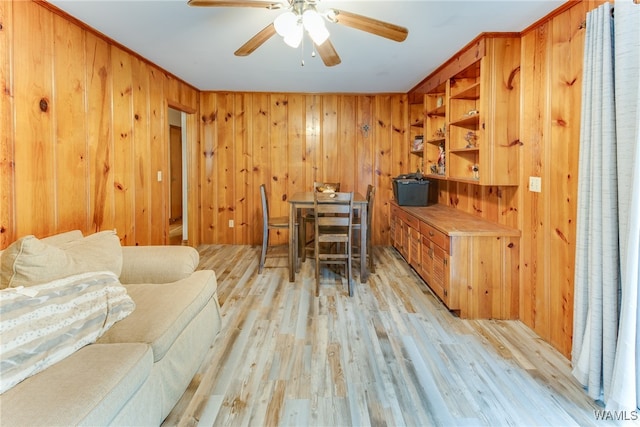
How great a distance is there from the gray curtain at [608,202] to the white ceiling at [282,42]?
0.77m

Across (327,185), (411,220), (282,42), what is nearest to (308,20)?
(282,42)

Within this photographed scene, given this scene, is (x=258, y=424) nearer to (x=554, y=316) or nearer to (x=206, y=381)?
(x=206, y=381)

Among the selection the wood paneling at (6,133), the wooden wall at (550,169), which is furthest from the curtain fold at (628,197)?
the wood paneling at (6,133)

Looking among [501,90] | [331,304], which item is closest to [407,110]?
[501,90]

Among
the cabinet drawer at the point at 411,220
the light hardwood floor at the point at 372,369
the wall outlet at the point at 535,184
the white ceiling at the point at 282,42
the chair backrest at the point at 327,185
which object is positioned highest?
the white ceiling at the point at 282,42

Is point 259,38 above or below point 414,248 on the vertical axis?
above

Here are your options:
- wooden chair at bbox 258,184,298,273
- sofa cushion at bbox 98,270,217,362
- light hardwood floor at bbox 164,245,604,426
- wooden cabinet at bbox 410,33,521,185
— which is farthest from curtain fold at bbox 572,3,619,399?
wooden chair at bbox 258,184,298,273

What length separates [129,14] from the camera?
2.47 metres

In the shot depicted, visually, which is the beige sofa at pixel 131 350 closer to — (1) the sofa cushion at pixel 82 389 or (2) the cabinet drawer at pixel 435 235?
(1) the sofa cushion at pixel 82 389

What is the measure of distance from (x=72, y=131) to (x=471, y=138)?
3509mm

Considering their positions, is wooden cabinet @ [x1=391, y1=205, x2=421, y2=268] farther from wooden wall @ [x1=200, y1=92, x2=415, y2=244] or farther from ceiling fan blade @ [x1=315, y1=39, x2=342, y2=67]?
ceiling fan blade @ [x1=315, y1=39, x2=342, y2=67]

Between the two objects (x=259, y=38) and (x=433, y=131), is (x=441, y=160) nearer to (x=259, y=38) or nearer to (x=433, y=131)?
(x=433, y=131)

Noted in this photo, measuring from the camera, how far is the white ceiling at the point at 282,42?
2.36 metres

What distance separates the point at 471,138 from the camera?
3.57 m
